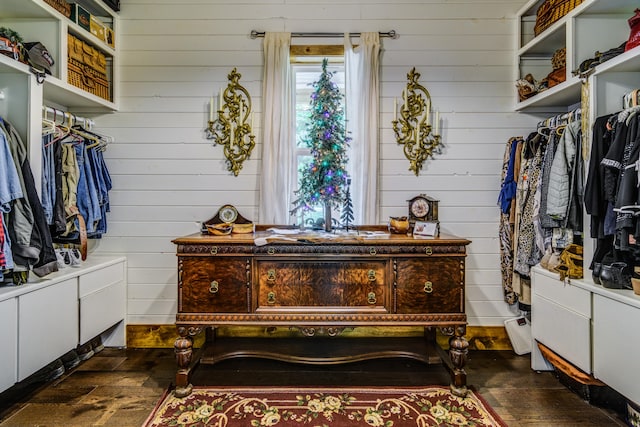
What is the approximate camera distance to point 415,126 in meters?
2.95

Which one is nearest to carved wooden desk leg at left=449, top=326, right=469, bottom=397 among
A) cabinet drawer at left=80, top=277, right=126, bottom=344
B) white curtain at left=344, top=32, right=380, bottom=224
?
white curtain at left=344, top=32, right=380, bottom=224

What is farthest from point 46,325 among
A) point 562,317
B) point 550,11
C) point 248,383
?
point 550,11

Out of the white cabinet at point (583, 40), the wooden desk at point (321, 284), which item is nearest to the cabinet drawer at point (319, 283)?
the wooden desk at point (321, 284)

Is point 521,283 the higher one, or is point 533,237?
point 533,237

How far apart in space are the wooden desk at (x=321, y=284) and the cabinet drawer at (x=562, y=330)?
1.98ft

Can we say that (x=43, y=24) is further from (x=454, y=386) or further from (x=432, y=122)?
A: (x=454, y=386)

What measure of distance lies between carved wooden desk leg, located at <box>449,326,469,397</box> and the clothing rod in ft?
9.54

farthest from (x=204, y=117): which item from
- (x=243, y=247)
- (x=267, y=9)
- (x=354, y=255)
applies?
(x=354, y=255)

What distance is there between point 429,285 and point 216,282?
1269 mm

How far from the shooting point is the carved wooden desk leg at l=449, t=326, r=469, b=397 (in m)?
2.23

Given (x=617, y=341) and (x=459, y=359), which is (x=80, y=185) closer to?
(x=459, y=359)

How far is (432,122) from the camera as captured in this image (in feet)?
9.71

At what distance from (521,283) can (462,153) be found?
1076 mm

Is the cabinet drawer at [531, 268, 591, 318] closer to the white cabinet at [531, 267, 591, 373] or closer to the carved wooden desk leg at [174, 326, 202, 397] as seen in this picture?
the white cabinet at [531, 267, 591, 373]
